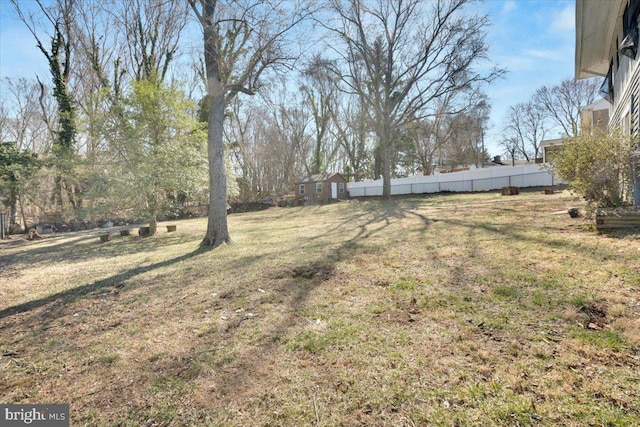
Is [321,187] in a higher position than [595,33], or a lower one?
lower

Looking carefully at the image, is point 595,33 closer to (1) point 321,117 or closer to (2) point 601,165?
(2) point 601,165

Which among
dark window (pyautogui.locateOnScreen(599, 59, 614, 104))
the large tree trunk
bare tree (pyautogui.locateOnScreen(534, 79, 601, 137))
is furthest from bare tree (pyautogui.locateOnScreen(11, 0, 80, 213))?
bare tree (pyautogui.locateOnScreen(534, 79, 601, 137))

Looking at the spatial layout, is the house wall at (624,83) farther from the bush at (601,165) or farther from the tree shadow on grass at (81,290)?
the tree shadow on grass at (81,290)

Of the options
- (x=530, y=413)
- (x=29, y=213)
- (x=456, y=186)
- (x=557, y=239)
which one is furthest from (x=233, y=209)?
(x=530, y=413)

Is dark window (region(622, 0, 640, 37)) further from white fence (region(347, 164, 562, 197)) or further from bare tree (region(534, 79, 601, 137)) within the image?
bare tree (region(534, 79, 601, 137))

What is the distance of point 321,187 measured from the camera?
85.1 feet

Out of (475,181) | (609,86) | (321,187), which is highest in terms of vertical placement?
(609,86)

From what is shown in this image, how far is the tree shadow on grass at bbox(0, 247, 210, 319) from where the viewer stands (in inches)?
162

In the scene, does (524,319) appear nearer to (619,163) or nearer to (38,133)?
(619,163)

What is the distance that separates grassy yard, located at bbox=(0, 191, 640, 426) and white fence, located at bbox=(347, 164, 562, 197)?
15437 mm

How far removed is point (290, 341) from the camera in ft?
8.90

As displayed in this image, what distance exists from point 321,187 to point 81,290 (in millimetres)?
21794

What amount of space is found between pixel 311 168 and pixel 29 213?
23250mm

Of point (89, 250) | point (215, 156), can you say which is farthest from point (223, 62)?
point (89, 250)
